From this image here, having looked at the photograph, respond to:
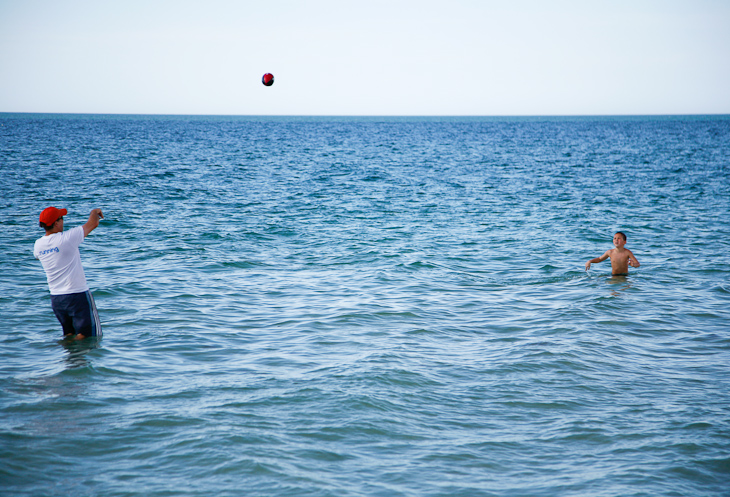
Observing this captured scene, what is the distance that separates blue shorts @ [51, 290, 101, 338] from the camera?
27.5 feet

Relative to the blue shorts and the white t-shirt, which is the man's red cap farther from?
the blue shorts

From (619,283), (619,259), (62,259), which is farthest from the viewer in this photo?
(619,259)

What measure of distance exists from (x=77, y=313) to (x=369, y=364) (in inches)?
174

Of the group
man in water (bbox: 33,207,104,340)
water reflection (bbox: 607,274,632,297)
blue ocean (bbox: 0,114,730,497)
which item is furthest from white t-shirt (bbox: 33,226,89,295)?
water reflection (bbox: 607,274,632,297)

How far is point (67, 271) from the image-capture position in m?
8.12

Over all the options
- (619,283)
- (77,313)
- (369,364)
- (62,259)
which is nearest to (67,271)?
(62,259)

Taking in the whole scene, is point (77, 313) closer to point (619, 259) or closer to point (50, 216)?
point (50, 216)

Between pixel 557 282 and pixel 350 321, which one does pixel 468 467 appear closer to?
pixel 350 321

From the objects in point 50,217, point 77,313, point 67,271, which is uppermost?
point 50,217

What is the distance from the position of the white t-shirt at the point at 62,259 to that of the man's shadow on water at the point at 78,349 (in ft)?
3.15

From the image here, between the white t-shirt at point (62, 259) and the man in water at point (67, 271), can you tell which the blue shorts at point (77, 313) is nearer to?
the man in water at point (67, 271)

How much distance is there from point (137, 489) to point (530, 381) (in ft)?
16.8

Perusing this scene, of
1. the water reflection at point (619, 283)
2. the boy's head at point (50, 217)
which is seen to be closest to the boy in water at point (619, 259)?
the water reflection at point (619, 283)

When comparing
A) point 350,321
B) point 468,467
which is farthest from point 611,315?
point 468,467
